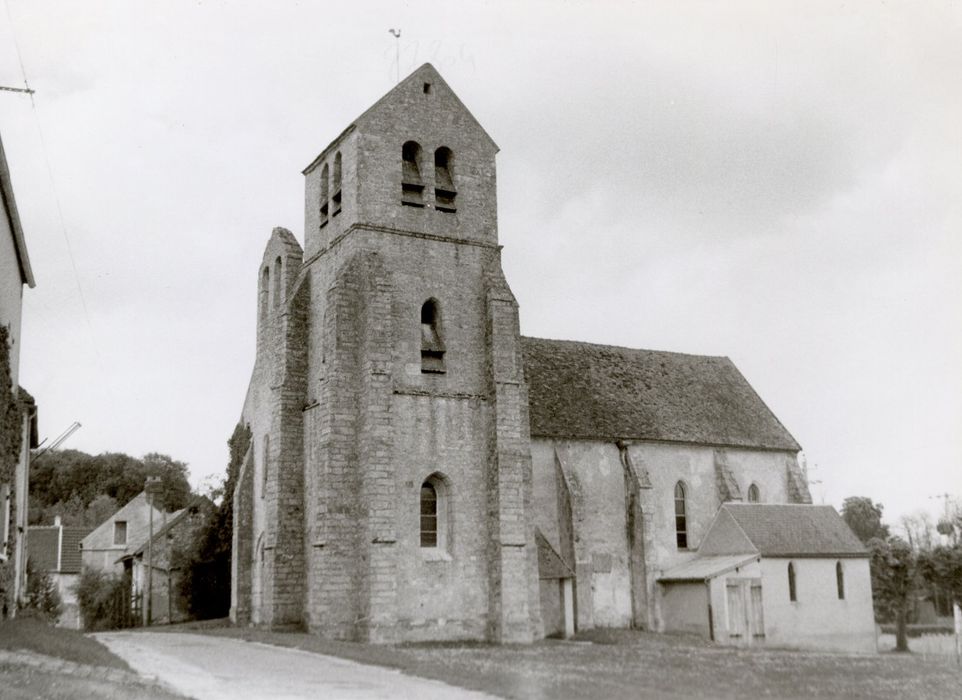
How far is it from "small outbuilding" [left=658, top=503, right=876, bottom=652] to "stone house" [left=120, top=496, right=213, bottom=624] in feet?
62.9

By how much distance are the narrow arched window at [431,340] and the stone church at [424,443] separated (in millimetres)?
66

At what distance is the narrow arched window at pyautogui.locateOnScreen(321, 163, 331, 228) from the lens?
1302 inches

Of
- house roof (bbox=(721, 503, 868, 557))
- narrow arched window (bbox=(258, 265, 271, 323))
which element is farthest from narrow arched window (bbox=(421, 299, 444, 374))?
house roof (bbox=(721, 503, 868, 557))

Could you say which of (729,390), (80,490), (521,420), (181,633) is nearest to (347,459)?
(521,420)

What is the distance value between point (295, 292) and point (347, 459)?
22.2 ft

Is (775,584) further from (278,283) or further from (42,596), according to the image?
(42,596)

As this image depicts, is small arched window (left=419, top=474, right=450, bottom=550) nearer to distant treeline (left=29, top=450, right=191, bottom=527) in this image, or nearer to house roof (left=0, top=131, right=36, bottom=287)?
house roof (left=0, top=131, right=36, bottom=287)

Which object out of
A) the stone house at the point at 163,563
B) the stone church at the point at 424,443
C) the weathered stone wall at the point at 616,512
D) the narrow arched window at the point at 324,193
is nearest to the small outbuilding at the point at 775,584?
the weathered stone wall at the point at 616,512

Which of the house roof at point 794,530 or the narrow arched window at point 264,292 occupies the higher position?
the narrow arched window at point 264,292

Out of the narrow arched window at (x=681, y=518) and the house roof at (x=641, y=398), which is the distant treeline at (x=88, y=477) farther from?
the narrow arched window at (x=681, y=518)

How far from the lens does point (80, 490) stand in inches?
3755

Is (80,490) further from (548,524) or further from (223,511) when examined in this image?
(548,524)

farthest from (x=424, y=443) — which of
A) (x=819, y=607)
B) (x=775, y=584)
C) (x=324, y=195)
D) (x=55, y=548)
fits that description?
(x=55, y=548)

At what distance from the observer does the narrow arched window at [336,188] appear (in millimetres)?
32094
